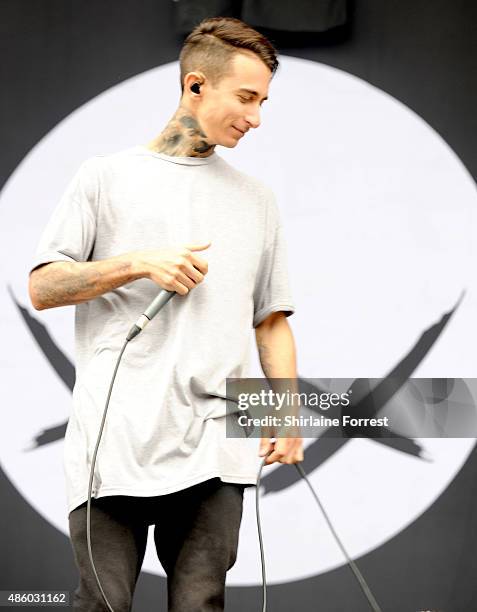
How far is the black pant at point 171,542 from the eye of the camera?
175cm

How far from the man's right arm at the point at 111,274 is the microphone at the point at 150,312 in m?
0.05

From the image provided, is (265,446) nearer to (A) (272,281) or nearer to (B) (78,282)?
(A) (272,281)

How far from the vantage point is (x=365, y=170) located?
3.25 metres

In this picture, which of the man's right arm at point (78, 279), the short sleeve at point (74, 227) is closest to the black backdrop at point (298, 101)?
the short sleeve at point (74, 227)

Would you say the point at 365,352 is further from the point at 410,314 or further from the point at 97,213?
the point at 97,213

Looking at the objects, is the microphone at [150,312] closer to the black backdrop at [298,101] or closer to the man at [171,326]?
the man at [171,326]

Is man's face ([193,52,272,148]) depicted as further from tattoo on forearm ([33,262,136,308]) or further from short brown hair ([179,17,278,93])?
tattoo on forearm ([33,262,136,308])

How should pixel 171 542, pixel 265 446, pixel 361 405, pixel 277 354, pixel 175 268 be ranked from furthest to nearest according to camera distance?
pixel 361 405 → pixel 277 354 → pixel 265 446 → pixel 171 542 → pixel 175 268

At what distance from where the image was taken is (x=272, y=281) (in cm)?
209

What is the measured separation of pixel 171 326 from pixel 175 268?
18 cm

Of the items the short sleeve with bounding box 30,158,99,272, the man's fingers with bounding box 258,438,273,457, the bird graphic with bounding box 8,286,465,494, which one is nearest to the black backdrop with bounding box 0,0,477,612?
the bird graphic with bounding box 8,286,465,494

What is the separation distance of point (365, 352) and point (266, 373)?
115 centimetres

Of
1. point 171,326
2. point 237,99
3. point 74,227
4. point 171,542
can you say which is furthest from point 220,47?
point 171,542

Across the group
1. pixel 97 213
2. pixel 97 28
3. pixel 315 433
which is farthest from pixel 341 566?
pixel 97 28
